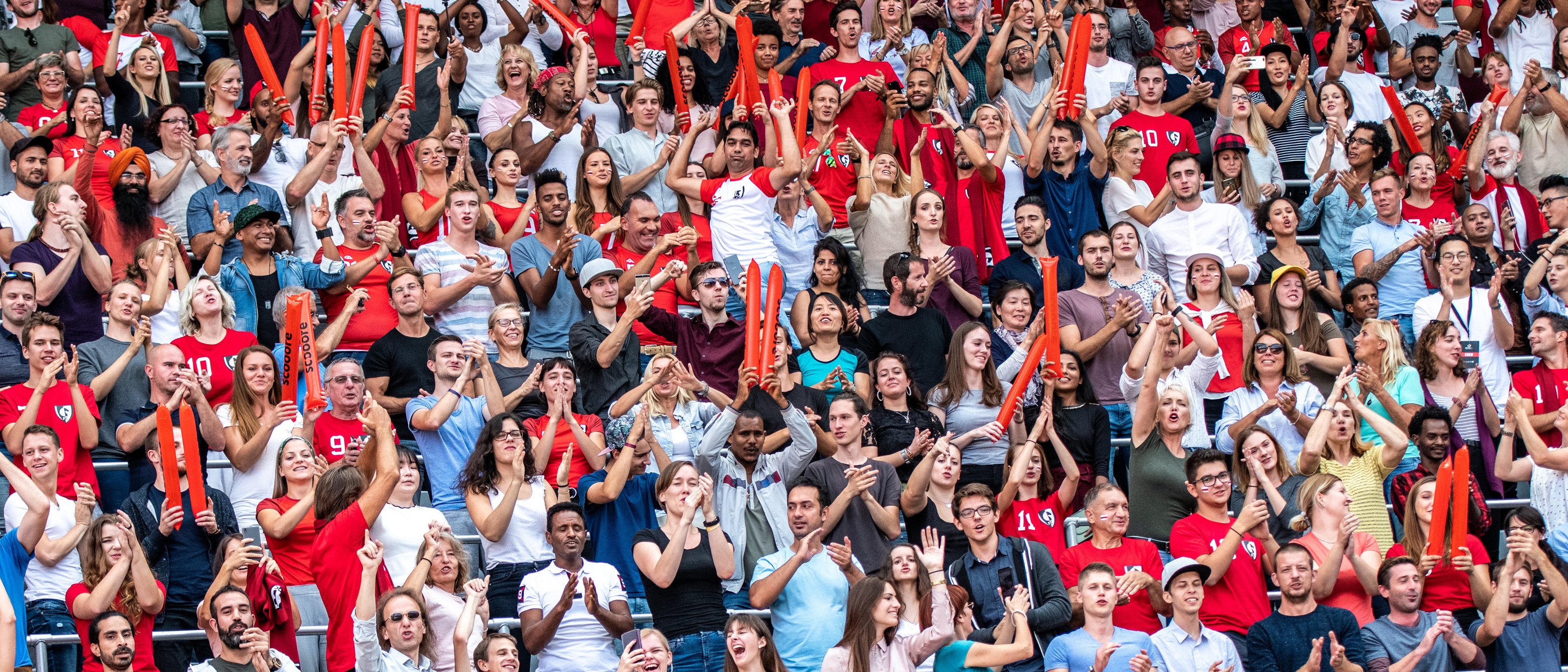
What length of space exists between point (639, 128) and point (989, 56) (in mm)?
2283

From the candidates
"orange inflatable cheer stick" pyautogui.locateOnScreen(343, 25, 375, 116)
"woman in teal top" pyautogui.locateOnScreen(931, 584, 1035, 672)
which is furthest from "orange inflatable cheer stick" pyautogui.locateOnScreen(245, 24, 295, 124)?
"woman in teal top" pyautogui.locateOnScreen(931, 584, 1035, 672)

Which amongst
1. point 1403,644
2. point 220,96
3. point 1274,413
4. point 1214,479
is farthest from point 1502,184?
point 220,96

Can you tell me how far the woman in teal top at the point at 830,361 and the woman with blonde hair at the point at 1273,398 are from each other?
1785 millimetres

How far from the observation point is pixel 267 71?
10820 millimetres

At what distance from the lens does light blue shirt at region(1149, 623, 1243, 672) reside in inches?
327

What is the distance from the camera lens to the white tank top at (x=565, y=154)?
38.0ft

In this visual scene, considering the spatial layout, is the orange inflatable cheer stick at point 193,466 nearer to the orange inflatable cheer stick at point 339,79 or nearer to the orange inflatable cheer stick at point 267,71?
the orange inflatable cheer stick at point 339,79

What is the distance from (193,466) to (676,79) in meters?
4.43

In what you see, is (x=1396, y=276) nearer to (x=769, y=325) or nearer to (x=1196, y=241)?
(x=1196, y=241)

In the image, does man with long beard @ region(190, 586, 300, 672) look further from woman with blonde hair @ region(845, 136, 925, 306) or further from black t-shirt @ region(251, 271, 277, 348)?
woman with blonde hair @ region(845, 136, 925, 306)

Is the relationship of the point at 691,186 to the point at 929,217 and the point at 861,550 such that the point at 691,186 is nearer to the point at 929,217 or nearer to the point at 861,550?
the point at 929,217

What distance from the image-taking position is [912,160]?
38.1ft

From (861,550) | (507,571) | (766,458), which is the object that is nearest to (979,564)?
(861,550)

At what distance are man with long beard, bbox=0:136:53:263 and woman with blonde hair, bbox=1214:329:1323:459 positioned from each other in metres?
6.06
